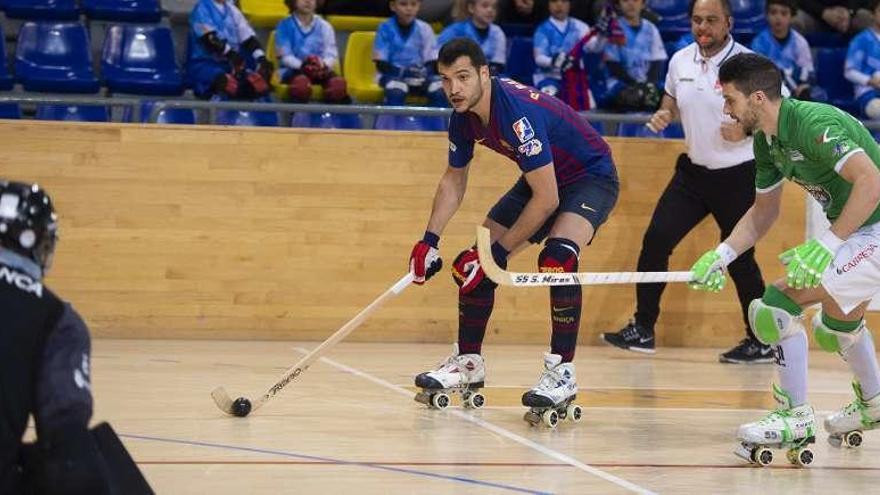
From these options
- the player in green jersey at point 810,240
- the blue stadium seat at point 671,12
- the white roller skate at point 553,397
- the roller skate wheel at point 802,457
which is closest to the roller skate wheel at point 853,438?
the player in green jersey at point 810,240

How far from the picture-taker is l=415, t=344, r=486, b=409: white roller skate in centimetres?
747

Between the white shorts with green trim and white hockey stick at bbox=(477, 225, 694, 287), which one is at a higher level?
the white shorts with green trim

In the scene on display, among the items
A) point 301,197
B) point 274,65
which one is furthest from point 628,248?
point 274,65

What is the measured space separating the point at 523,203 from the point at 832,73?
676 cm

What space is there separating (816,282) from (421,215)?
480 cm

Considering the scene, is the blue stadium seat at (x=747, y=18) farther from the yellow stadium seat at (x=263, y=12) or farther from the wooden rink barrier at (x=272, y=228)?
the yellow stadium seat at (x=263, y=12)

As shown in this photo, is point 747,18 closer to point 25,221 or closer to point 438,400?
point 438,400

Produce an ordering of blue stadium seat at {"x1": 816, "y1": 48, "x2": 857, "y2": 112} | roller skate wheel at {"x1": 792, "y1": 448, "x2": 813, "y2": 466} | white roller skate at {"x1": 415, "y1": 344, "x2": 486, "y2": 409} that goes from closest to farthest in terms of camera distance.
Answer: roller skate wheel at {"x1": 792, "y1": 448, "x2": 813, "y2": 466} → white roller skate at {"x1": 415, "y1": 344, "x2": 486, "y2": 409} → blue stadium seat at {"x1": 816, "y1": 48, "x2": 857, "y2": 112}

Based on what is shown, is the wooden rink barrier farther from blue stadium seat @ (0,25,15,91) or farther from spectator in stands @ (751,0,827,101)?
spectator in stands @ (751,0,827,101)

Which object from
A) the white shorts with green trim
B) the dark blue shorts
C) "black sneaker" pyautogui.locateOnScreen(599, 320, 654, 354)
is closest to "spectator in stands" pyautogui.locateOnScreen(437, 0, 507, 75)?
"black sneaker" pyautogui.locateOnScreen(599, 320, 654, 354)

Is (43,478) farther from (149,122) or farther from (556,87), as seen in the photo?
(556,87)

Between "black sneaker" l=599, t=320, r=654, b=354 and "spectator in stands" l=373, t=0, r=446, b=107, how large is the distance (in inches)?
96.6

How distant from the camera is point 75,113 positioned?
10977 millimetres

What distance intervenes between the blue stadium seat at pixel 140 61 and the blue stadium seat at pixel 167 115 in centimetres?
41
